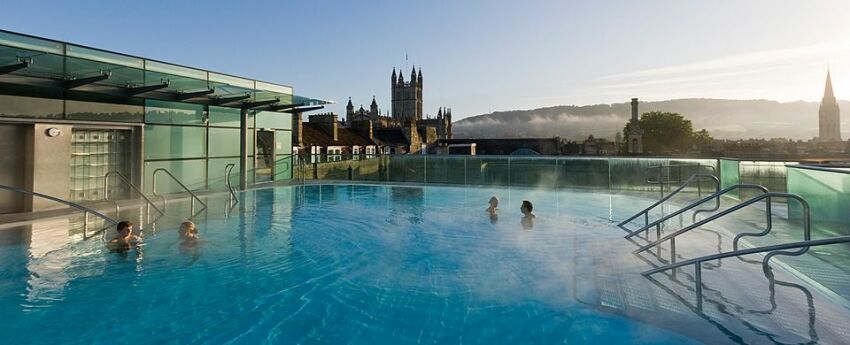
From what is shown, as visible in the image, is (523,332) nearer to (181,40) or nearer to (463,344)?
(463,344)

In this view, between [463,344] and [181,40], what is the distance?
16.9 metres

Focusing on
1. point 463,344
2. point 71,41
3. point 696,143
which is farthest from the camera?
point 696,143

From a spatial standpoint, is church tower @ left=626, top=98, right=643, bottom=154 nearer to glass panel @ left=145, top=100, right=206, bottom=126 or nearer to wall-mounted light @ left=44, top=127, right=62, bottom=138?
glass panel @ left=145, top=100, right=206, bottom=126

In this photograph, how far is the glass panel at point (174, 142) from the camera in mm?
13805

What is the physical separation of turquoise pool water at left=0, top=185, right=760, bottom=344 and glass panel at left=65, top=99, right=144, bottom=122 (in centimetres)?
413

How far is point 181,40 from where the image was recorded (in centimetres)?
1673

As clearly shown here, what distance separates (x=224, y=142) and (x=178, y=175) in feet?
7.33

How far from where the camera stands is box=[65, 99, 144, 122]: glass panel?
38.7ft

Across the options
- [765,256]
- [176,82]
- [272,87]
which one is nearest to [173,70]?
[176,82]

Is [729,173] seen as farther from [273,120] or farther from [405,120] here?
[405,120]

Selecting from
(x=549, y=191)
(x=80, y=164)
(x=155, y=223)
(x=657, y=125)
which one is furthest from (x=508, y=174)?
(x=657, y=125)

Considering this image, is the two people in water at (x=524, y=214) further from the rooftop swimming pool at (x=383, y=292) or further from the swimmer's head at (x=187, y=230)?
the swimmer's head at (x=187, y=230)

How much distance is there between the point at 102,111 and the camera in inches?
490

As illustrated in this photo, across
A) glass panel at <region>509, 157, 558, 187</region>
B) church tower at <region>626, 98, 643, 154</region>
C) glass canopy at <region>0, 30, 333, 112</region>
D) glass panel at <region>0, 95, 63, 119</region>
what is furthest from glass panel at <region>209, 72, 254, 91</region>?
church tower at <region>626, 98, 643, 154</region>
